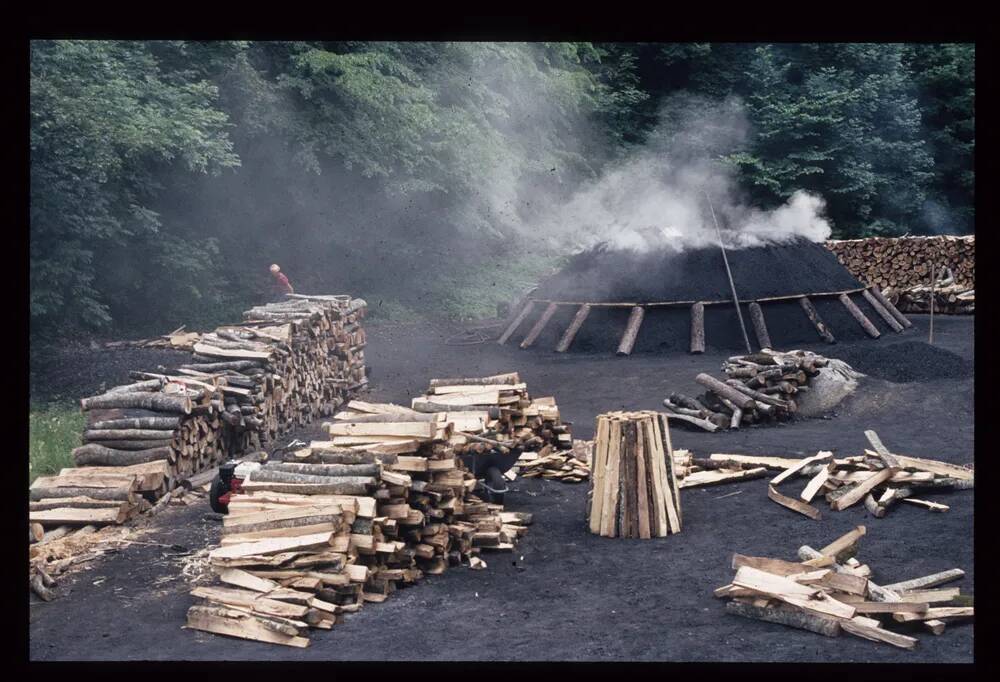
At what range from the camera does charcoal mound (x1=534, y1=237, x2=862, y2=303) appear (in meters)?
22.5

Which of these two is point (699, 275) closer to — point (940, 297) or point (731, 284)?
point (731, 284)

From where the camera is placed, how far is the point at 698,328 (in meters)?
21.4

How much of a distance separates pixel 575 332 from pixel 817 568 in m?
14.8

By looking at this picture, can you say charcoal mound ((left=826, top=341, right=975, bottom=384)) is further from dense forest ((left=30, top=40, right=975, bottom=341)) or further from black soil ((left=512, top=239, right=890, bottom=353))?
dense forest ((left=30, top=40, right=975, bottom=341))

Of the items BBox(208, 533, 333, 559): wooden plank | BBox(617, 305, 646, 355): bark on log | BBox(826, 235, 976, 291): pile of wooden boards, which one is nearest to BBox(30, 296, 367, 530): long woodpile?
BBox(208, 533, 333, 559): wooden plank

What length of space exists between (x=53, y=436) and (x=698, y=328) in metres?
13.5

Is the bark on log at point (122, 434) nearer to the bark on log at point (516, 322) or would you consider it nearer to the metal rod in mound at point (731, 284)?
the bark on log at point (516, 322)

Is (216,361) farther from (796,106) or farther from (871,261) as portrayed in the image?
(796,106)

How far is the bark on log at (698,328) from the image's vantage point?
69.2 ft

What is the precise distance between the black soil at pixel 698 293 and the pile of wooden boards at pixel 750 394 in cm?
493

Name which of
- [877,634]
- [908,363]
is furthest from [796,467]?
[908,363]

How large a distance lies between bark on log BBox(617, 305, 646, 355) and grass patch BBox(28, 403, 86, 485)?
11.3 meters

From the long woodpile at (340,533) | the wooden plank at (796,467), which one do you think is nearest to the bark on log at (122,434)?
the long woodpile at (340,533)
